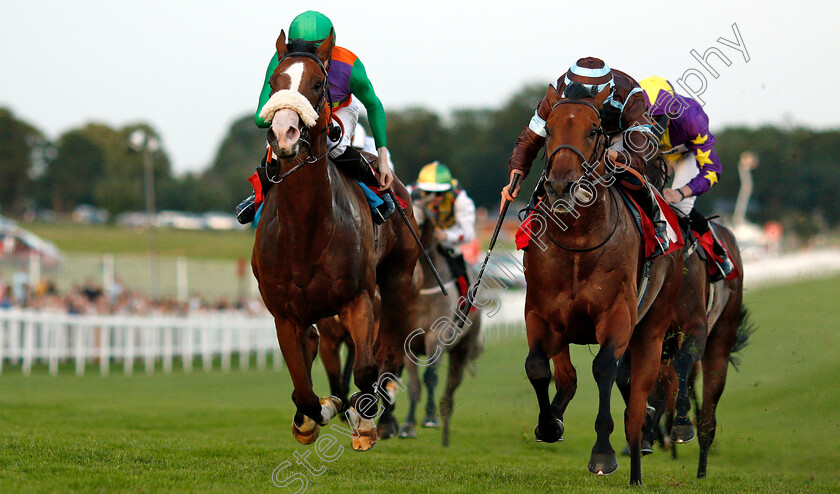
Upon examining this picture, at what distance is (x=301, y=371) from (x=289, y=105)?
191cm

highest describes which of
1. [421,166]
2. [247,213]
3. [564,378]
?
[421,166]

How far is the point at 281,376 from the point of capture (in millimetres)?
20234

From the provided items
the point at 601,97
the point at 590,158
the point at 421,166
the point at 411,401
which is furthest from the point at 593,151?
the point at 421,166

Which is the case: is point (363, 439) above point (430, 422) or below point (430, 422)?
above

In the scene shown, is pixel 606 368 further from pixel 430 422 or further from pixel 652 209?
pixel 430 422

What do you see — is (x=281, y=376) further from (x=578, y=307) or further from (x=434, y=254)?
(x=578, y=307)

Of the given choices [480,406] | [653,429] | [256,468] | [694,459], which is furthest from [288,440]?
[480,406]

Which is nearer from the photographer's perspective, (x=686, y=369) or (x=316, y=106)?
(x=316, y=106)

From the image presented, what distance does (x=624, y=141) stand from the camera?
672cm

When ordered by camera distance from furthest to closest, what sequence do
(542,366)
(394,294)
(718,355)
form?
(718,355) → (394,294) → (542,366)

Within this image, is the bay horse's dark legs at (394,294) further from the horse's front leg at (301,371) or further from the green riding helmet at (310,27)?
Answer: the green riding helmet at (310,27)

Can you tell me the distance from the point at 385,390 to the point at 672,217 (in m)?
2.59

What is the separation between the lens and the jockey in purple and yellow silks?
25.0 ft

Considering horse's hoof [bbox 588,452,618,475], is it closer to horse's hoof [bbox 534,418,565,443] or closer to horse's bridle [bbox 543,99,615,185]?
horse's hoof [bbox 534,418,565,443]
